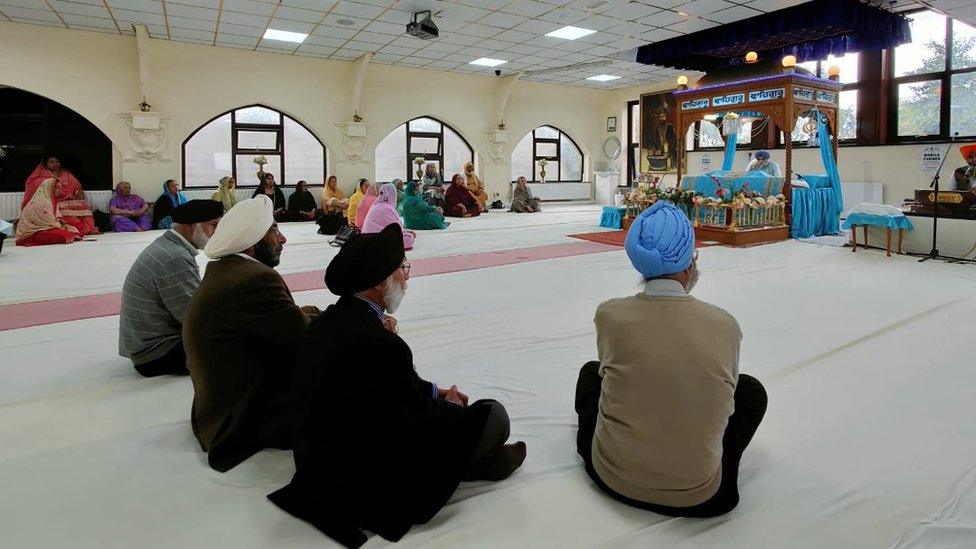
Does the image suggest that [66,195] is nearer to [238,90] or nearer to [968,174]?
[238,90]

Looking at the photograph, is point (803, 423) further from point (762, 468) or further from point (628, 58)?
point (628, 58)

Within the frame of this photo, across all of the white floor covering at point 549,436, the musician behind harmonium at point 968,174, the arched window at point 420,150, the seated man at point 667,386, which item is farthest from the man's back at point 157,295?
the arched window at point 420,150

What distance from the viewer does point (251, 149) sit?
39.0 feet

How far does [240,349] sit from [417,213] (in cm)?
748

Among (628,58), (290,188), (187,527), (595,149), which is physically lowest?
(187,527)

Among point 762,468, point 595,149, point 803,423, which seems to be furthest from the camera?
point 595,149

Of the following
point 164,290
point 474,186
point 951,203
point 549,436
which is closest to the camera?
point 549,436

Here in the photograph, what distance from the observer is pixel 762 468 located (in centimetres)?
200

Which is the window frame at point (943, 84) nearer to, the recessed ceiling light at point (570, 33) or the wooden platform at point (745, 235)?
the wooden platform at point (745, 235)

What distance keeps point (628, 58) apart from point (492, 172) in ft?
13.5

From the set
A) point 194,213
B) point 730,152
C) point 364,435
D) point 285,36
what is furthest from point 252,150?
point 364,435

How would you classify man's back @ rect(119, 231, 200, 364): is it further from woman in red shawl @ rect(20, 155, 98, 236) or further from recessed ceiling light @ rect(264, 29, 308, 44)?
recessed ceiling light @ rect(264, 29, 308, 44)

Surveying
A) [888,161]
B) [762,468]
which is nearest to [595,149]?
[888,161]

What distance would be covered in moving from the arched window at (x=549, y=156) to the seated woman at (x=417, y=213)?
245 inches
